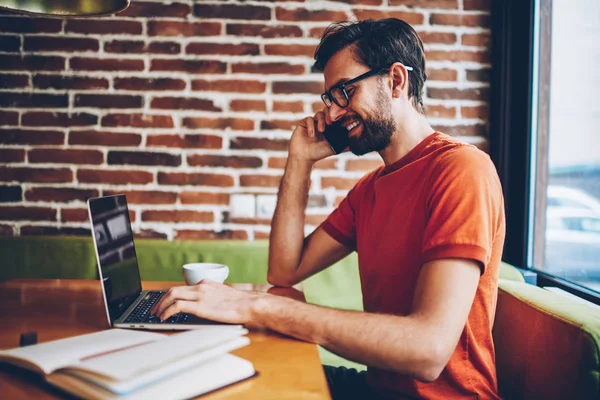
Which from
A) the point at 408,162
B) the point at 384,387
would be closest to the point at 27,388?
the point at 384,387

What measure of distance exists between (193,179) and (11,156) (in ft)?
2.47

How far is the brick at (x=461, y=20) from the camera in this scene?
1.99 metres

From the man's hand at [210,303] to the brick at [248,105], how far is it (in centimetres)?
112

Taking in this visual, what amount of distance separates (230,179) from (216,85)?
394mm

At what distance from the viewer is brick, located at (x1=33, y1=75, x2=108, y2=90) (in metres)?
1.94

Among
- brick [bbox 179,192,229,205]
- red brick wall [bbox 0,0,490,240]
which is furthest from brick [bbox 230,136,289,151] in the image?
brick [bbox 179,192,229,205]

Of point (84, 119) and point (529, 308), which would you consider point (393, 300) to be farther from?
point (84, 119)

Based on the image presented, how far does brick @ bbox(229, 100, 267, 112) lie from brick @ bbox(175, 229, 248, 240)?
513 mm

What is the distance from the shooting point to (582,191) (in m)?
1.52

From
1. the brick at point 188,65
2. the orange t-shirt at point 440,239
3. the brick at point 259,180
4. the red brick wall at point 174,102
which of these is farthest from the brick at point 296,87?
the orange t-shirt at point 440,239

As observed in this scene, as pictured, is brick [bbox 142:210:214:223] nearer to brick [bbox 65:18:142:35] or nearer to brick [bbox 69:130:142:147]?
brick [bbox 69:130:142:147]

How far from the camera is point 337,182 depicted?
6.59ft

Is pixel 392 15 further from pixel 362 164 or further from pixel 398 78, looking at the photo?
pixel 398 78

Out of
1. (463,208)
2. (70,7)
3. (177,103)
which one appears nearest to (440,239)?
(463,208)
